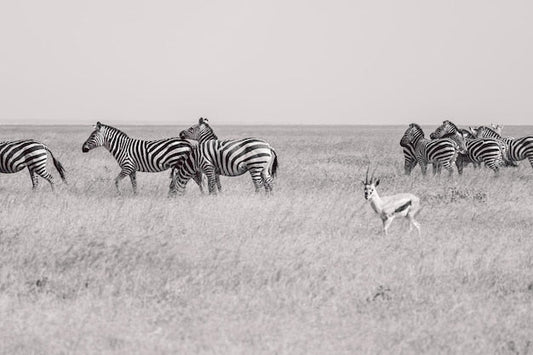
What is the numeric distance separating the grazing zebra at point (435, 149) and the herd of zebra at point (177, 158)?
6120 millimetres

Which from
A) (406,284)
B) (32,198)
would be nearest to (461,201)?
(406,284)

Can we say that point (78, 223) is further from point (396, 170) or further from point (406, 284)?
point (396, 170)

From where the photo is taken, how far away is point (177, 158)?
16.8 m

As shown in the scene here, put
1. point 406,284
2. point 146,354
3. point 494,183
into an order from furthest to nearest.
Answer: point 494,183 < point 406,284 < point 146,354

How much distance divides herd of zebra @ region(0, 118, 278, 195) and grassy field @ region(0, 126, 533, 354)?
1.37m

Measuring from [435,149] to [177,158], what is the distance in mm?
8493

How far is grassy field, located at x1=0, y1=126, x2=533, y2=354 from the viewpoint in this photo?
21.7 feet

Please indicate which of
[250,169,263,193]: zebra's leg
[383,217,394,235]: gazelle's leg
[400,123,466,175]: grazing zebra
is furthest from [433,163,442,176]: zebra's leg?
[383,217,394,235]: gazelle's leg

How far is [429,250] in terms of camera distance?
10.4 metres

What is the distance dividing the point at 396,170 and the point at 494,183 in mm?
5741

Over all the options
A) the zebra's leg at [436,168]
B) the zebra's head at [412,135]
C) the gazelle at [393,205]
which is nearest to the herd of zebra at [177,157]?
the gazelle at [393,205]

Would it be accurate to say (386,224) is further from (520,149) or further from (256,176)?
(520,149)

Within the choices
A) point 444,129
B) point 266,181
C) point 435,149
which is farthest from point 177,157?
Answer: point 444,129

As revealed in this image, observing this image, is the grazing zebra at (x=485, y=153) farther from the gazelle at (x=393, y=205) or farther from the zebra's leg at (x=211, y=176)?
the gazelle at (x=393, y=205)
